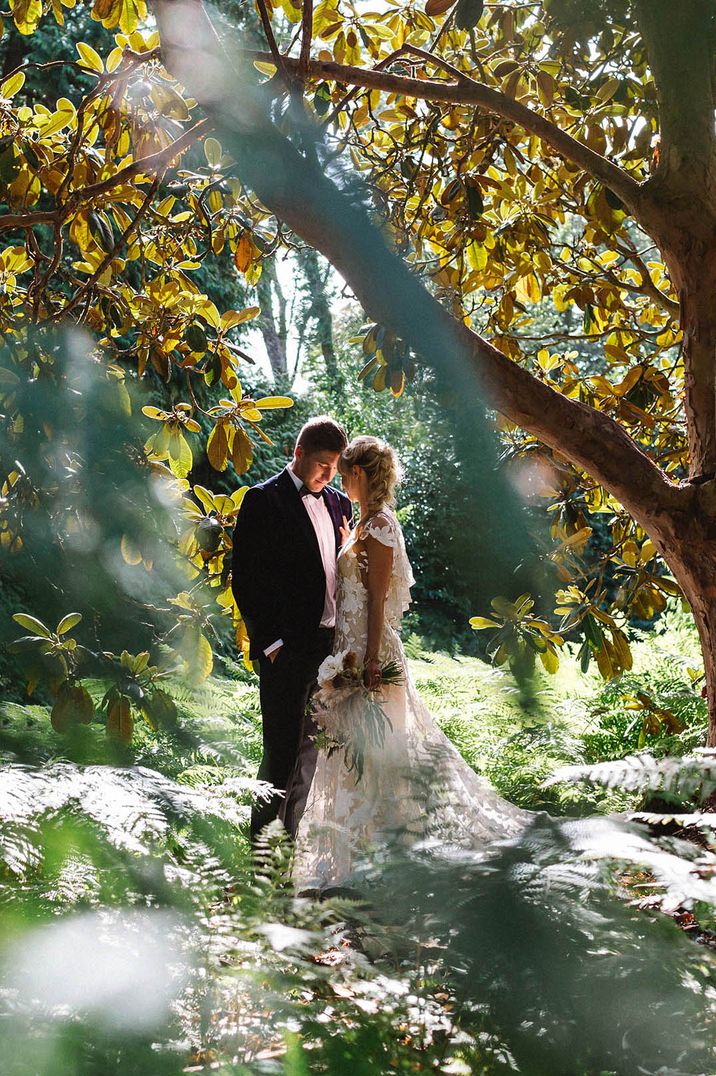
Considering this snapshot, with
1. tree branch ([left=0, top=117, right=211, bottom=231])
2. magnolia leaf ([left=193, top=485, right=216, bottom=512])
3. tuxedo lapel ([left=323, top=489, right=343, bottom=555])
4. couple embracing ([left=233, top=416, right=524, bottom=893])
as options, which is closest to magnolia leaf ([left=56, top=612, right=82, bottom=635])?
tree branch ([left=0, top=117, right=211, bottom=231])

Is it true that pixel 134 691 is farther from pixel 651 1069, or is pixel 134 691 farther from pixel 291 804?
pixel 291 804

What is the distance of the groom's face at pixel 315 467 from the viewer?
12.2 feet

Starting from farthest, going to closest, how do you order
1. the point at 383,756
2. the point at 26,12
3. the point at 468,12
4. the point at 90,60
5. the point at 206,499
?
the point at 383,756 → the point at 206,499 → the point at 26,12 → the point at 90,60 → the point at 468,12

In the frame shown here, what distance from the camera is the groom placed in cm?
351

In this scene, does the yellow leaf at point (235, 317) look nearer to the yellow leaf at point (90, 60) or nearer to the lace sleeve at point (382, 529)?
the yellow leaf at point (90, 60)

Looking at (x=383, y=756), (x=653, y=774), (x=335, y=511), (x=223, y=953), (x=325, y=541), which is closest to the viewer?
(x=223, y=953)

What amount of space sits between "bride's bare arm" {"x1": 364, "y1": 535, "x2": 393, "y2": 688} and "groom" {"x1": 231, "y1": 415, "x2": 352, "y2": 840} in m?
0.28

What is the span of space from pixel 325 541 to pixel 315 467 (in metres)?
0.32

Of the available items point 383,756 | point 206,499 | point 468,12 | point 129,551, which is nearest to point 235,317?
point 206,499

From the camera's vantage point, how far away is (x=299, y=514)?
370cm

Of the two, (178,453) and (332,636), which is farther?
(332,636)

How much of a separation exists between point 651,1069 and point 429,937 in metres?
0.28

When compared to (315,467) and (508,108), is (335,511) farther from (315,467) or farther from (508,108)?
(508,108)

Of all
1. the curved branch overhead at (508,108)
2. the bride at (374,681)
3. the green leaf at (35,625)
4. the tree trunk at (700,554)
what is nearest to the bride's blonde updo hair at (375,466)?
the bride at (374,681)
